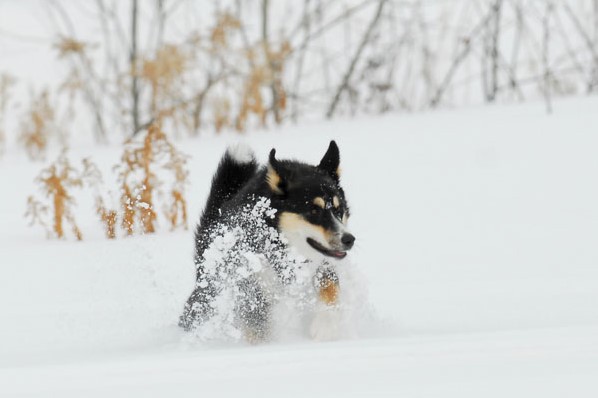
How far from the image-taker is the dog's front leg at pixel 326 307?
11.9ft

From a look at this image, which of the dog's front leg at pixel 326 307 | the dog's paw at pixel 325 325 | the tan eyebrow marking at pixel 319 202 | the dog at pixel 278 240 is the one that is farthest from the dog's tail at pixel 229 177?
the dog's paw at pixel 325 325

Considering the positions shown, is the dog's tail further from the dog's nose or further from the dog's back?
the dog's nose

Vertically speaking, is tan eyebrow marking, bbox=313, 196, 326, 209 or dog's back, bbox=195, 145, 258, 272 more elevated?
dog's back, bbox=195, 145, 258, 272

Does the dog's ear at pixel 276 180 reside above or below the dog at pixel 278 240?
above

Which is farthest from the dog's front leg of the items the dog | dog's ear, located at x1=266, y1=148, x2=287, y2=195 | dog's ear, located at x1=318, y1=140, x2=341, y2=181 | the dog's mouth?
dog's ear, located at x1=318, y1=140, x2=341, y2=181

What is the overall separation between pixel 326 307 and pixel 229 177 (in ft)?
2.95

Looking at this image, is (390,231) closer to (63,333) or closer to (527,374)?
(63,333)

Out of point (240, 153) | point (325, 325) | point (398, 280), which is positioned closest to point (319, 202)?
point (325, 325)

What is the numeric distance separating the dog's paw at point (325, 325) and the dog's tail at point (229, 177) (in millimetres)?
792

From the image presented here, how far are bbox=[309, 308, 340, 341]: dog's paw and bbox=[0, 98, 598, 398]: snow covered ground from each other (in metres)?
0.08

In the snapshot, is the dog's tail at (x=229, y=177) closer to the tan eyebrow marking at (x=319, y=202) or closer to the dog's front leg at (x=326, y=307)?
the tan eyebrow marking at (x=319, y=202)

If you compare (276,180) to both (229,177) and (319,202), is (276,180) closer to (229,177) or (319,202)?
(319,202)

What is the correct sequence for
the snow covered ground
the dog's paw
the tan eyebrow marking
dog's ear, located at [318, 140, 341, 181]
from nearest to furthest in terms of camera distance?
the snow covered ground < the dog's paw < the tan eyebrow marking < dog's ear, located at [318, 140, 341, 181]

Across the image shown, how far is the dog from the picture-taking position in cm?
368
